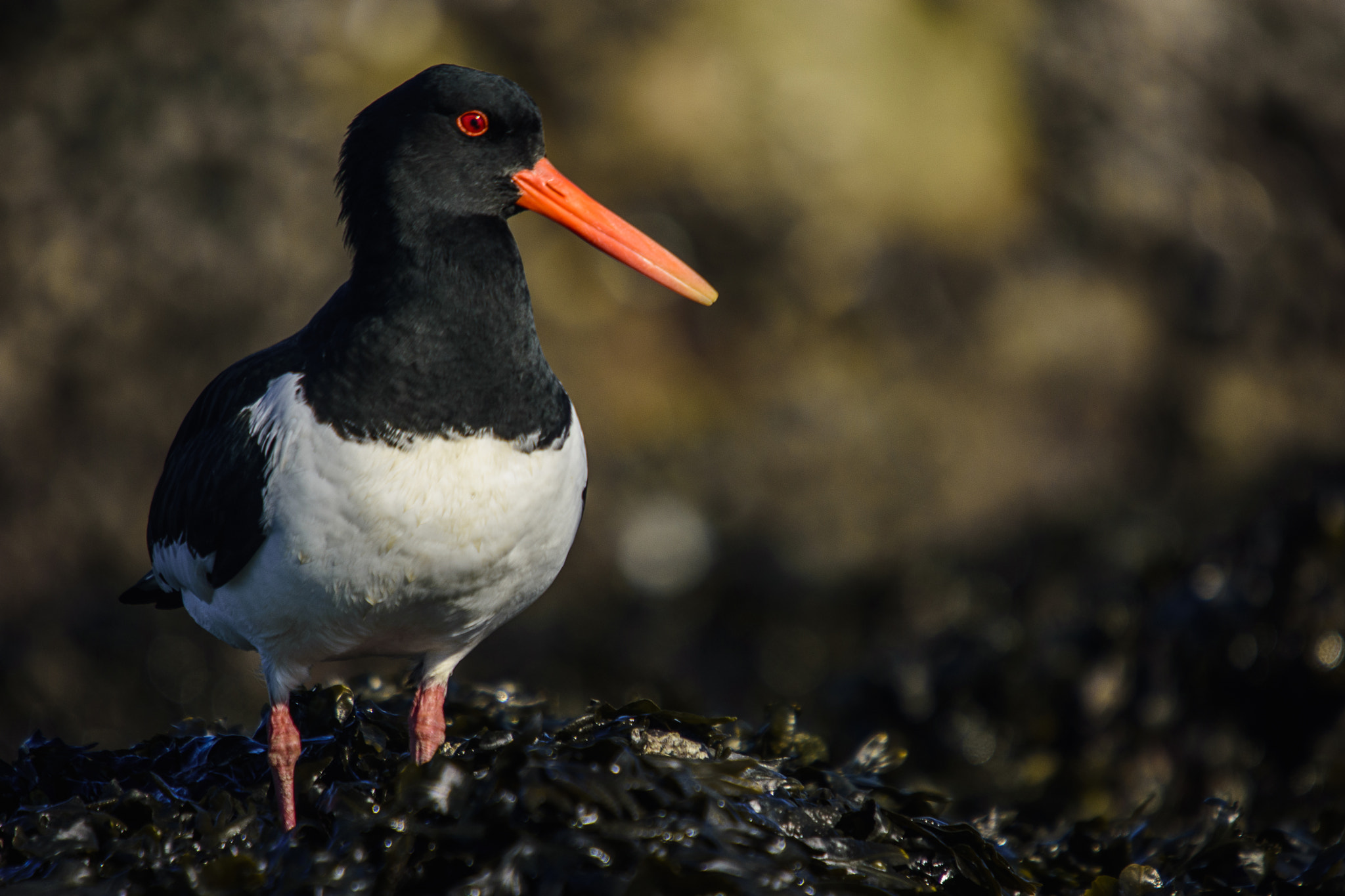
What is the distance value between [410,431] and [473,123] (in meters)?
1.02

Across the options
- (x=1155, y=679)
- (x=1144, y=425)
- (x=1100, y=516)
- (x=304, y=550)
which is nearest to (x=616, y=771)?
(x=304, y=550)

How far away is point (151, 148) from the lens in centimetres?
876

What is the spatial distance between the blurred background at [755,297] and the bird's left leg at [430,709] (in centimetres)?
417

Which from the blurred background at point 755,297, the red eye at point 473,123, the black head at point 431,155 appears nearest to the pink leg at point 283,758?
the black head at point 431,155

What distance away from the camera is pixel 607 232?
12.2 feet

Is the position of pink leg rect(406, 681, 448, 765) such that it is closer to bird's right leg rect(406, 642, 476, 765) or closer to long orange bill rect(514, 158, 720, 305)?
bird's right leg rect(406, 642, 476, 765)

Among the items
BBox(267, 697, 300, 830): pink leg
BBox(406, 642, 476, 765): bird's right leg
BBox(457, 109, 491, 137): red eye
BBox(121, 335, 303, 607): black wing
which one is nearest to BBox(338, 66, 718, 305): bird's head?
BBox(457, 109, 491, 137): red eye

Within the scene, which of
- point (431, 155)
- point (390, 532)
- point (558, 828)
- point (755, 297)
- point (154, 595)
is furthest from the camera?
point (755, 297)

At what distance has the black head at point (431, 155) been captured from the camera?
344 centimetres

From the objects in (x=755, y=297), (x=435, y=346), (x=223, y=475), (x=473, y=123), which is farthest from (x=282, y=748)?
(x=755, y=297)

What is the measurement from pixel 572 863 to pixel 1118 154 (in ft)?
28.1

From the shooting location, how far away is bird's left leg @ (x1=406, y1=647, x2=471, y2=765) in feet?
12.4

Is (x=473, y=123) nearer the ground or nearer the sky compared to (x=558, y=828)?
nearer the sky

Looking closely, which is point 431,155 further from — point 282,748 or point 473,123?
point 282,748
